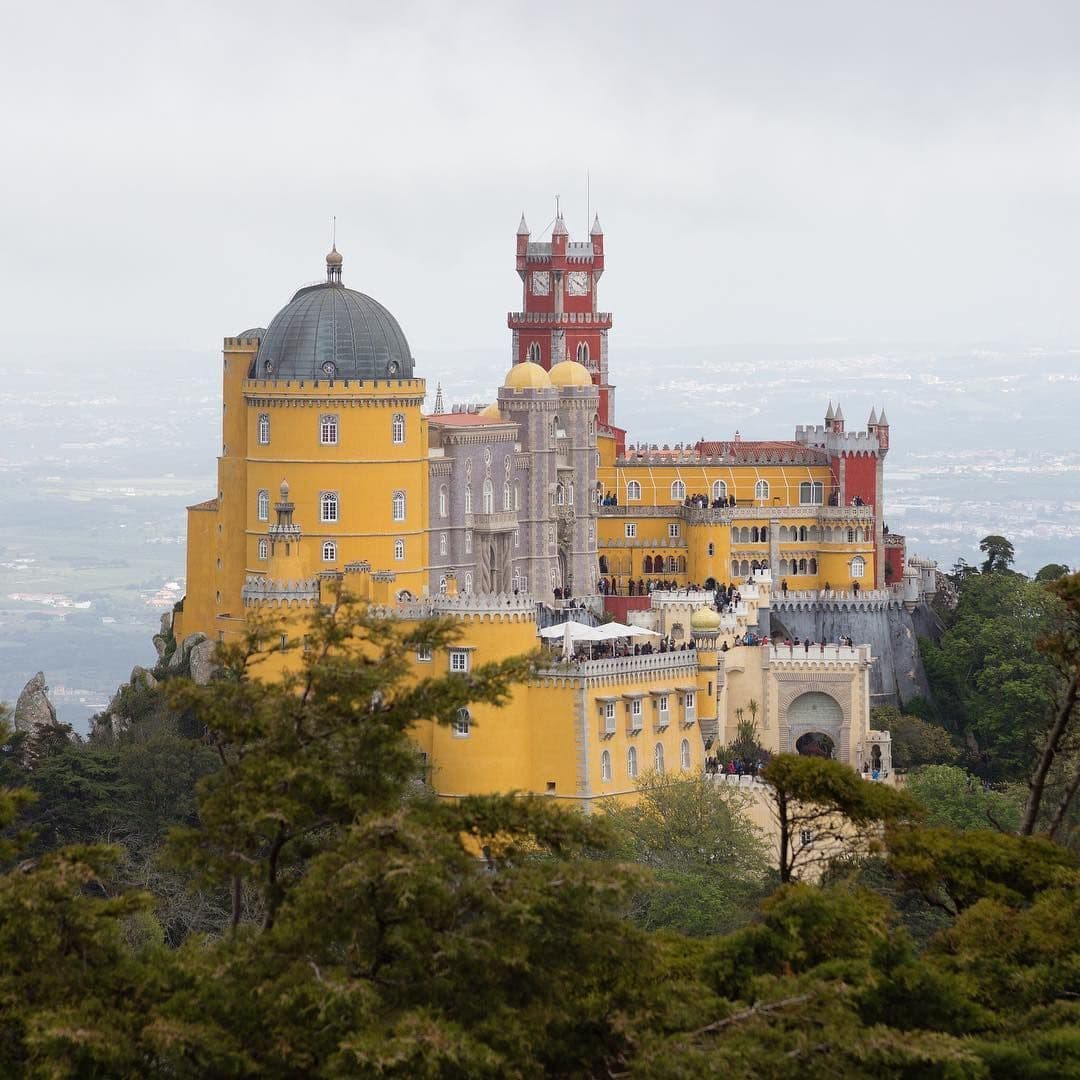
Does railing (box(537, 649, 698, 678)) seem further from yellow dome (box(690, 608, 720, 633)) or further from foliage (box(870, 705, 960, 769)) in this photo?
foliage (box(870, 705, 960, 769))

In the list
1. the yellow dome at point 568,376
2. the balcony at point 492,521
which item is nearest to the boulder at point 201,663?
the balcony at point 492,521

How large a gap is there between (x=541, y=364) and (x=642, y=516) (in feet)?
41.5

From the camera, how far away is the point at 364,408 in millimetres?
97812

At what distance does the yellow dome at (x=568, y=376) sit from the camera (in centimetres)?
10894

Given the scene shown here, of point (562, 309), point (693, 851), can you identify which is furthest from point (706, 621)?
point (562, 309)

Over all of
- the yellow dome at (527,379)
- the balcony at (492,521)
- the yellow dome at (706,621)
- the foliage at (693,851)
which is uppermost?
the yellow dome at (527,379)

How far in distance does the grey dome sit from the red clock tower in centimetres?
2497

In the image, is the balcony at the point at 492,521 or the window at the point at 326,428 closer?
the window at the point at 326,428

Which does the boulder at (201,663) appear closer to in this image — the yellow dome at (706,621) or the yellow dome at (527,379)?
the yellow dome at (527,379)

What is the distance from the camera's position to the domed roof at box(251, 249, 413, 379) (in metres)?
97.8

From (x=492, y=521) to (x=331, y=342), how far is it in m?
9.01

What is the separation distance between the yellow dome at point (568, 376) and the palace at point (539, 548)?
114 millimetres

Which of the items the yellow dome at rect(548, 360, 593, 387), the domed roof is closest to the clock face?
the yellow dome at rect(548, 360, 593, 387)

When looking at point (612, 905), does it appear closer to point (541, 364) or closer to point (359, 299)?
point (359, 299)
